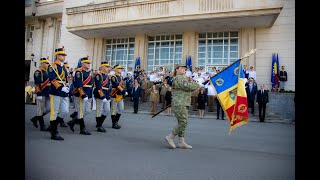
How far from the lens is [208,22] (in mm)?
19172

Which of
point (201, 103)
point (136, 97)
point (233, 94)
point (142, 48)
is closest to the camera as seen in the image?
point (233, 94)

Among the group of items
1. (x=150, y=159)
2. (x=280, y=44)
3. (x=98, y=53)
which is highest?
(x=98, y=53)

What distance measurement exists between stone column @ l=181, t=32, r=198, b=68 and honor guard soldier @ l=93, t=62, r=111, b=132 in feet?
45.4

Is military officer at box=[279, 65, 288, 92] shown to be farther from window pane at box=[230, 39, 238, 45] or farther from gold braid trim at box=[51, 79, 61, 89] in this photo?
gold braid trim at box=[51, 79, 61, 89]

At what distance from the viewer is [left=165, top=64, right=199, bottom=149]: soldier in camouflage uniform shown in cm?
598

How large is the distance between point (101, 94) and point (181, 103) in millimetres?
3214

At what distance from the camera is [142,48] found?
23359 mm

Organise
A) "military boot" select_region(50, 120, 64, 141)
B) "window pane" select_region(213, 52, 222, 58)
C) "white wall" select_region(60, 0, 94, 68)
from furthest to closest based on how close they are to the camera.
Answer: "white wall" select_region(60, 0, 94, 68) < "window pane" select_region(213, 52, 222, 58) < "military boot" select_region(50, 120, 64, 141)

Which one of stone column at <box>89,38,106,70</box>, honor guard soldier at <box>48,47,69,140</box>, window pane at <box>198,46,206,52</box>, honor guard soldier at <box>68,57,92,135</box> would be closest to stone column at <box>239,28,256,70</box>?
window pane at <box>198,46,206,52</box>

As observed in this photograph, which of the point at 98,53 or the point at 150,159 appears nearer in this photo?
the point at 150,159

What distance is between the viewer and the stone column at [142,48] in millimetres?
23312

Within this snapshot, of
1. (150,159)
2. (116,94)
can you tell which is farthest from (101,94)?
(150,159)

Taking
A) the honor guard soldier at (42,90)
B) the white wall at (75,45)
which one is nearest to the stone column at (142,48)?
the white wall at (75,45)

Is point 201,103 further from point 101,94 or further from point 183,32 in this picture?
point 183,32
